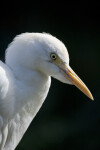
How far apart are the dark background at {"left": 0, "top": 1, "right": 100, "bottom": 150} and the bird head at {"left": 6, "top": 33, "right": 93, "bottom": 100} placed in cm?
241

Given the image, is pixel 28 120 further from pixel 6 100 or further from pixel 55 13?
pixel 55 13

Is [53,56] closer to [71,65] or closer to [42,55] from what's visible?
[42,55]

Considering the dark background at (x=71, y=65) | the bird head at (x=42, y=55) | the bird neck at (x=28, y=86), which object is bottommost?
the dark background at (x=71, y=65)

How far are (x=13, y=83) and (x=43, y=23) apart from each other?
2901 millimetres

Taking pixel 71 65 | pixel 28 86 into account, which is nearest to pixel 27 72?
pixel 28 86

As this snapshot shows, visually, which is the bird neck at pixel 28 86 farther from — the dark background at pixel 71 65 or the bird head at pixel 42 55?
the dark background at pixel 71 65

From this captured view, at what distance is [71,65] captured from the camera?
500cm

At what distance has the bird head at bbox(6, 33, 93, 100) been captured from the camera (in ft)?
7.36

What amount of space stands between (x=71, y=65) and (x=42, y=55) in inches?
109

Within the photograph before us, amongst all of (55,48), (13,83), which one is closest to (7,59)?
(13,83)

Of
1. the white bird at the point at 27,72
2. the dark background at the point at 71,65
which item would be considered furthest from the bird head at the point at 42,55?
the dark background at the point at 71,65

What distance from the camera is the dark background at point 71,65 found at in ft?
15.7

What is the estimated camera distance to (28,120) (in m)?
2.48

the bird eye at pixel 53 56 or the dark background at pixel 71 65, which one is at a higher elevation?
the bird eye at pixel 53 56
